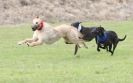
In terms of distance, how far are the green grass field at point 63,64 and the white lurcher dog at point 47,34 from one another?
550 mm

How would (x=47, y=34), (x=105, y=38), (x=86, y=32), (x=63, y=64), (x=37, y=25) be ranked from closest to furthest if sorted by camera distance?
(x=63, y=64) → (x=37, y=25) → (x=47, y=34) → (x=105, y=38) → (x=86, y=32)

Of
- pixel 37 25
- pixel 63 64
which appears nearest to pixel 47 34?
pixel 37 25

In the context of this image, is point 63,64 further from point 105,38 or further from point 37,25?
point 105,38

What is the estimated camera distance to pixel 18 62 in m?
15.0

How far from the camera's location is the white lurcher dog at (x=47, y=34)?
49.0 ft

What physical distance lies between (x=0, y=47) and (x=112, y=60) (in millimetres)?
5781

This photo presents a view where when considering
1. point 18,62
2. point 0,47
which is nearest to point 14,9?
point 0,47

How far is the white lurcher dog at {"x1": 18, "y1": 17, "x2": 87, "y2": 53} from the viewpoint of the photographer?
14.9 meters

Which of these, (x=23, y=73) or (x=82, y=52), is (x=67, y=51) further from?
(x=23, y=73)

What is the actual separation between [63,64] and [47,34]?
3.99 feet

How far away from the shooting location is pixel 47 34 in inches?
598

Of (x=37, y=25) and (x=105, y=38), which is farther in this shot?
(x=105, y=38)

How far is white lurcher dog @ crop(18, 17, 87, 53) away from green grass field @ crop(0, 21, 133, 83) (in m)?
0.55

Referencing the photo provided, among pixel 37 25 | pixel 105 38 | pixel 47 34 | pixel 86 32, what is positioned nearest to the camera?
pixel 37 25
